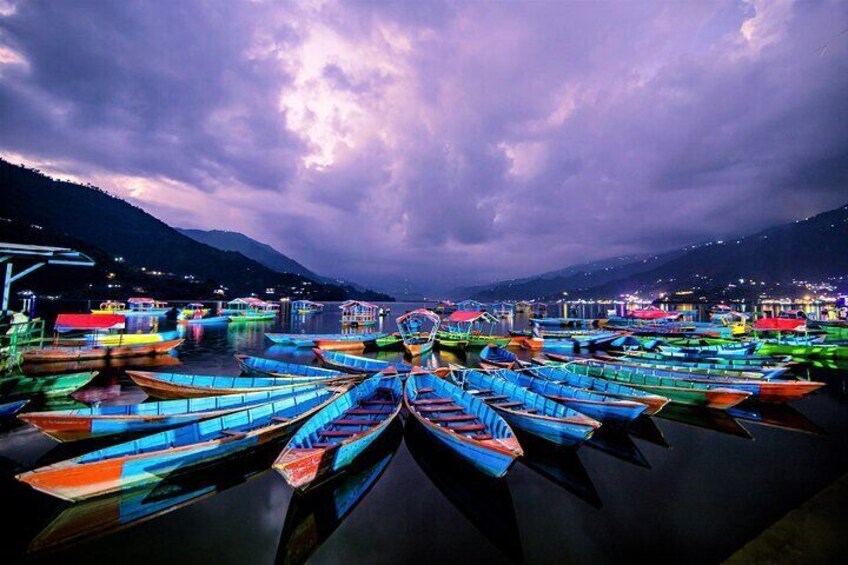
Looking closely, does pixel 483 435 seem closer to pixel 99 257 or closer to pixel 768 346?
pixel 768 346

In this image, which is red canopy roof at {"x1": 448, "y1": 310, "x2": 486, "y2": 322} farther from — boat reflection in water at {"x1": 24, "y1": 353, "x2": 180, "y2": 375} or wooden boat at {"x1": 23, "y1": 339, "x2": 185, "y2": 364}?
wooden boat at {"x1": 23, "y1": 339, "x2": 185, "y2": 364}

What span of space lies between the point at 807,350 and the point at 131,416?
132 ft

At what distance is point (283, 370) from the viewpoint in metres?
18.4

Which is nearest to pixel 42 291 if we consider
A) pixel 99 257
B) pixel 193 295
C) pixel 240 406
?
pixel 99 257

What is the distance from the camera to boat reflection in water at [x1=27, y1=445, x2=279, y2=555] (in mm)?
7113

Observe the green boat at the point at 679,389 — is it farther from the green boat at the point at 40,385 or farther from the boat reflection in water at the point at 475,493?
the green boat at the point at 40,385

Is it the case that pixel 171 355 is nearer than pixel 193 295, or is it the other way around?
pixel 171 355

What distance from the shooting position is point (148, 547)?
702 cm

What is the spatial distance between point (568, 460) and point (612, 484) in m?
1.32

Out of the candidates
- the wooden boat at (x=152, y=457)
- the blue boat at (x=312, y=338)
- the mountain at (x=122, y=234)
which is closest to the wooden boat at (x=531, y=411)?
the wooden boat at (x=152, y=457)

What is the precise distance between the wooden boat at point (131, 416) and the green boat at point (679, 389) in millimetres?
15131

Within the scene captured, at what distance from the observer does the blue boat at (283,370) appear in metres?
17.2

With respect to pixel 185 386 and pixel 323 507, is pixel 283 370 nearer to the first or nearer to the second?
pixel 185 386

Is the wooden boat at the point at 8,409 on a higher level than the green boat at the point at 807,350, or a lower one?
higher
